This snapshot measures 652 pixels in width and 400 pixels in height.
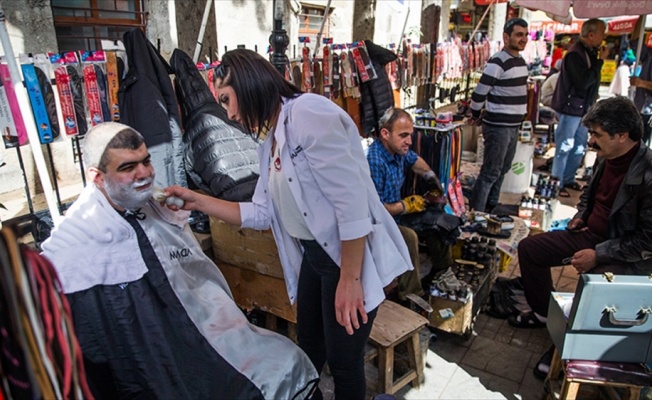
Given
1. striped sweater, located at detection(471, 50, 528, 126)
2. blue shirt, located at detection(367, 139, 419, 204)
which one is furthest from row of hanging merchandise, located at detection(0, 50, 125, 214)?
striped sweater, located at detection(471, 50, 528, 126)

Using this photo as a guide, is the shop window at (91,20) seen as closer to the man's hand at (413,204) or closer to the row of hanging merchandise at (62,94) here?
the row of hanging merchandise at (62,94)

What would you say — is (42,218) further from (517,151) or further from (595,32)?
(595,32)

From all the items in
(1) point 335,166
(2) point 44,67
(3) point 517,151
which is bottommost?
(3) point 517,151

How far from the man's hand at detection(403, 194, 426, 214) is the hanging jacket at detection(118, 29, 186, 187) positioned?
1690 mm

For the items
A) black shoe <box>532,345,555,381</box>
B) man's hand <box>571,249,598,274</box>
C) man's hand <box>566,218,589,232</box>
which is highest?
man's hand <box>566,218,589,232</box>

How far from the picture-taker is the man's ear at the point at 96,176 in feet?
6.09

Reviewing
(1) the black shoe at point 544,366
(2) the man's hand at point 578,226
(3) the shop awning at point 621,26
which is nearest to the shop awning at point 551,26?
(3) the shop awning at point 621,26

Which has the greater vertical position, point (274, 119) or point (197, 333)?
point (274, 119)

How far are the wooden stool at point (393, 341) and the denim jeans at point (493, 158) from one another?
102 inches

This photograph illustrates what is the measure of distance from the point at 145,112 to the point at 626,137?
115 inches

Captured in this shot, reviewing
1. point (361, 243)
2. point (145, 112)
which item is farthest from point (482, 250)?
point (145, 112)

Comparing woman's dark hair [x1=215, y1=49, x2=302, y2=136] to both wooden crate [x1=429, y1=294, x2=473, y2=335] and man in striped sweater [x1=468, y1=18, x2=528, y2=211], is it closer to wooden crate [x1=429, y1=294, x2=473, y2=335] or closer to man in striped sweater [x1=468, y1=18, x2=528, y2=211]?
wooden crate [x1=429, y1=294, x2=473, y2=335]

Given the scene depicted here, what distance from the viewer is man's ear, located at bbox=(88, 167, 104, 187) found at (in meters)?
1.86

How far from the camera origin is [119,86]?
9.76 ft
